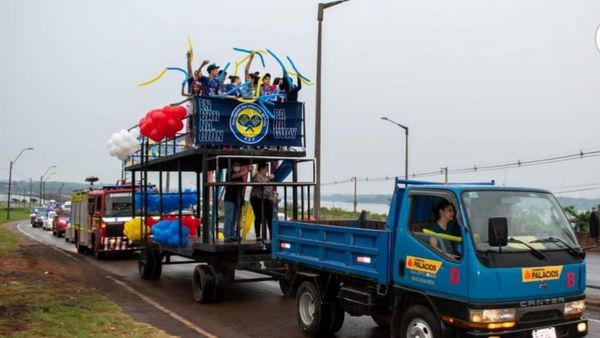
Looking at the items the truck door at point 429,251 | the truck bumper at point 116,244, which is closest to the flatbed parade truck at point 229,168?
the truck door at point 429,251

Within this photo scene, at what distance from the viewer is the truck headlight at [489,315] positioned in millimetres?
6031

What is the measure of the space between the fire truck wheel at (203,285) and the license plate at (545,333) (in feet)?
20.9

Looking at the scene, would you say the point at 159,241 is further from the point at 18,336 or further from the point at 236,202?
the point at 18,336

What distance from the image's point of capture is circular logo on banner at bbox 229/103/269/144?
1187 centimetres

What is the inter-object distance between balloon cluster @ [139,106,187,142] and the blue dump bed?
3.94 m

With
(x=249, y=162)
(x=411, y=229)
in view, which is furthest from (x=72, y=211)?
(x=411, y=229)

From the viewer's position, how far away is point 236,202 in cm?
1183

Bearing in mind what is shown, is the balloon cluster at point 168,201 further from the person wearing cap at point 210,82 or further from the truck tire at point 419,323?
the truck tire at point 419,323

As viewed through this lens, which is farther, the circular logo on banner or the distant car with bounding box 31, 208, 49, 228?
the distant car with bounding box 31, 208, 49, 228

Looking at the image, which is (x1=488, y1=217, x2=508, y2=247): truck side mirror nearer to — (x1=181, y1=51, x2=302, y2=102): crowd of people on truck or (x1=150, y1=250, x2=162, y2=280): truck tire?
(x1=181, y1=51, x2=302, y2=102): crowd of people on truck

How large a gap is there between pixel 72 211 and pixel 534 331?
894 inches

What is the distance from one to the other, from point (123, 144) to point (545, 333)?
40.8ft

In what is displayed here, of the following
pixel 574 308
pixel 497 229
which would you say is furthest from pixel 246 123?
pixel 574 308

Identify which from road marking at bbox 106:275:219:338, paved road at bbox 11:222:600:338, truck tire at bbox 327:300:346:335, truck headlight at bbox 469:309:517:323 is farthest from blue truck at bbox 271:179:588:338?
road marking at bbox 106:275:219:338
